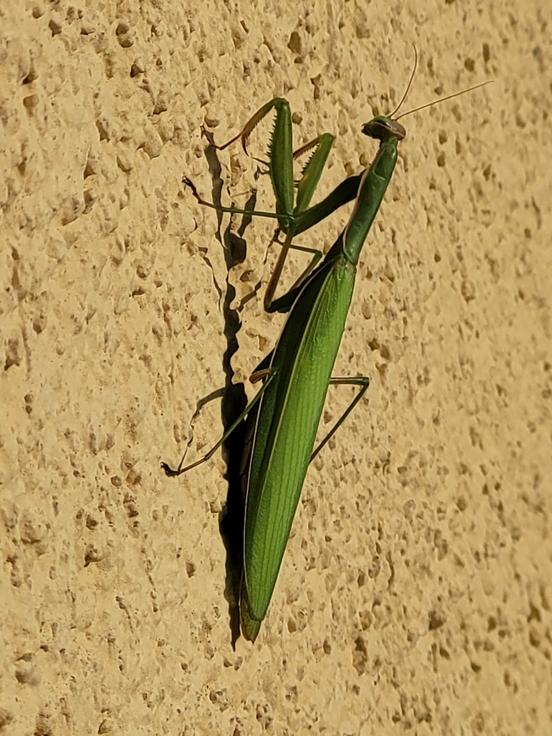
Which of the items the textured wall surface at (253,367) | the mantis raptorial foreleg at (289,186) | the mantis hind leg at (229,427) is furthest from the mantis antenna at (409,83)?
the mantis hind leg at (229,427)

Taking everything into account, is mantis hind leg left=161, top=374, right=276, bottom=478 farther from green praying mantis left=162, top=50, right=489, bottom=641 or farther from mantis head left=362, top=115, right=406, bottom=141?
mantis head left=362, top=115, right=406, bottom=141

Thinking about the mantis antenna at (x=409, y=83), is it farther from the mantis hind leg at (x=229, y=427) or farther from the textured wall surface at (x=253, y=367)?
the mantis hind leg at (x=229, y=427)

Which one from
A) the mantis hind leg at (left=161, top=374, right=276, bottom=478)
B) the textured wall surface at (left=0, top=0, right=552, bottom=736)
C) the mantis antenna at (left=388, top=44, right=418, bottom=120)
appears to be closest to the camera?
the textured wall surface at (left=0, top=0, right=552, bottom=736)

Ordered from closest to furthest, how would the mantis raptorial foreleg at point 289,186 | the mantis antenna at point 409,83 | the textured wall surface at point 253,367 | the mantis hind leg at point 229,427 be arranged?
the textured wall surface at point 253,367, the mantis hind leg at point 229,427, the mantis raptorial foreleg at point 289,186, the mantis antenna at point 409,83

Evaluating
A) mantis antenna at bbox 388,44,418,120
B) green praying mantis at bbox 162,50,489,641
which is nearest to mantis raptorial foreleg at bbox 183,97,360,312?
green praying mantis at bbox 162,50,489,641

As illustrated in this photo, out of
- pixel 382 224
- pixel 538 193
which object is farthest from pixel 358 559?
pixel 538 193

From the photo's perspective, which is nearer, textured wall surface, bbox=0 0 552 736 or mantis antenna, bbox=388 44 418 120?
textured wall surface, bbox=0 0 552 736
